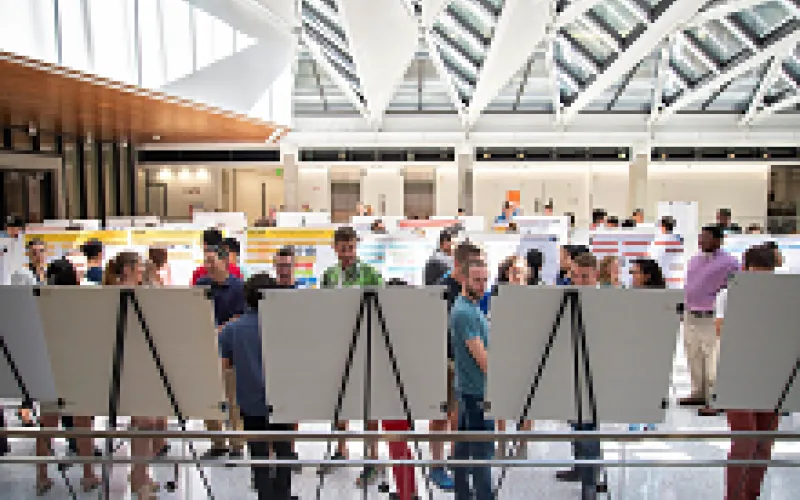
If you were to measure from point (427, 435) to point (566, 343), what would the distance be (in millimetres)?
1582

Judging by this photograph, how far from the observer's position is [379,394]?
4.69 m

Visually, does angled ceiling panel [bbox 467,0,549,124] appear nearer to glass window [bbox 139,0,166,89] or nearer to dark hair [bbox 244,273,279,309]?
glass window [bbox 139,0,166,89]

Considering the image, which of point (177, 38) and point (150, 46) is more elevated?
point (177, 38)

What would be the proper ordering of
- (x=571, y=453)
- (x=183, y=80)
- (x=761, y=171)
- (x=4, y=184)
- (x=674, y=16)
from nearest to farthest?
(x=571, y=453), (x=183, y=80), (x=674, y=16), (x=4, y=184), (x=761, y=171)

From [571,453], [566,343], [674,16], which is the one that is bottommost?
[571,453]

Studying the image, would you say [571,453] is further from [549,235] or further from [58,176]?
[58,176]

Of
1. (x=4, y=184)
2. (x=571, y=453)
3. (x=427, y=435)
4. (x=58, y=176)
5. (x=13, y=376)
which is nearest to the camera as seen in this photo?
(x=427, y=435)

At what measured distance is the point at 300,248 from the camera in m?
11.2

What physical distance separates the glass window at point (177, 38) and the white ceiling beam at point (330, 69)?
27.0 feet

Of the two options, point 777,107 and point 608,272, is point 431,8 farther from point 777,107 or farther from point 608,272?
point 777,107

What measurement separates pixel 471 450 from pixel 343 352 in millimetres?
1233

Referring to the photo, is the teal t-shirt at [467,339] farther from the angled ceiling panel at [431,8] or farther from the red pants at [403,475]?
the angled ceiling panel at [431,8]

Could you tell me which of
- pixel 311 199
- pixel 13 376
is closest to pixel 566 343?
pixel 13 376

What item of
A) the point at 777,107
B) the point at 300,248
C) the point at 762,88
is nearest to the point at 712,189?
the point at 777,107
